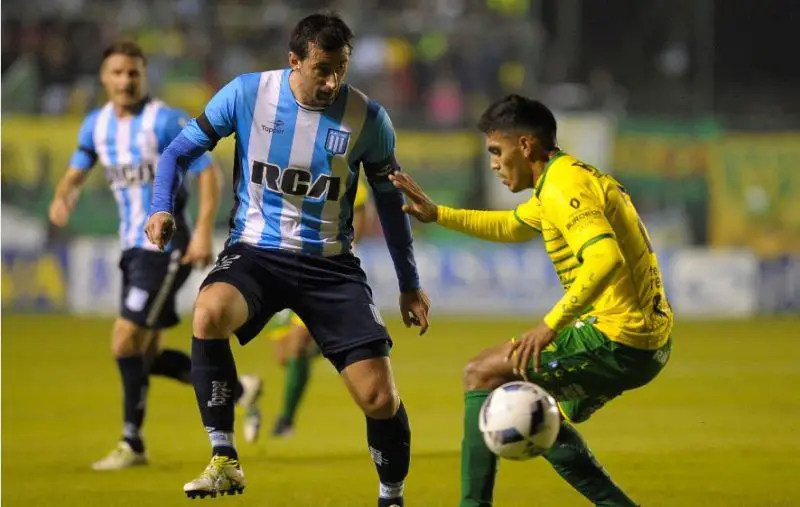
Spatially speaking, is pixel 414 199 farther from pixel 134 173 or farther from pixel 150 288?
pixel 134 173

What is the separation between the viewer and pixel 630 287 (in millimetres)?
5191

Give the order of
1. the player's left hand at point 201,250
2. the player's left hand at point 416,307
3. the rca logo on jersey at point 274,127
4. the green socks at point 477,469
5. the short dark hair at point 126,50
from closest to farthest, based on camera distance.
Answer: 1. the green socks at point 477,469
2. the rca logo on jersey at point 274,127
3. the player's left hand at point 416,307
4. the player's left hand at point 201,250
5. the short dark hair at point 126,50

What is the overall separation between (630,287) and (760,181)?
1671cm

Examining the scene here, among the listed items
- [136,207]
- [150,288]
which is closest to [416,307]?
[150,288]

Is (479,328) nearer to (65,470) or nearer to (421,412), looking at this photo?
(421,412)

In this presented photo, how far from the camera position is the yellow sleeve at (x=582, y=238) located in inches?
188

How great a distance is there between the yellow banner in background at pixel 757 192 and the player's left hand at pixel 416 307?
51.1ft

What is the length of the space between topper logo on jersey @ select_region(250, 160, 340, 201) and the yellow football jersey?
3.11ft

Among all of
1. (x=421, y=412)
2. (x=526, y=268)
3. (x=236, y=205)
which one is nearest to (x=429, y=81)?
(x=526, y=268)

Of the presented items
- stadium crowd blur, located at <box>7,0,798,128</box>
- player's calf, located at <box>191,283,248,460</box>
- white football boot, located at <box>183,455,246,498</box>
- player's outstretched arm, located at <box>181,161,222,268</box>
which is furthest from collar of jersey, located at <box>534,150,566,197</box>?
stadium crowd blur, located at <box>7,0,798,128</box>

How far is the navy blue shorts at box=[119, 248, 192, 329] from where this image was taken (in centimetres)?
790

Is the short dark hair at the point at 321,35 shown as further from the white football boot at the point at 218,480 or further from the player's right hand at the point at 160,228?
the white football boot at the point at 218,480

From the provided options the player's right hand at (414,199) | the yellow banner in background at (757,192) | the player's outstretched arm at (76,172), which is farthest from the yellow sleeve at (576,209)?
the yellow banner in background at (757,192)

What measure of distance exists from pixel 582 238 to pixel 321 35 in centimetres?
138
